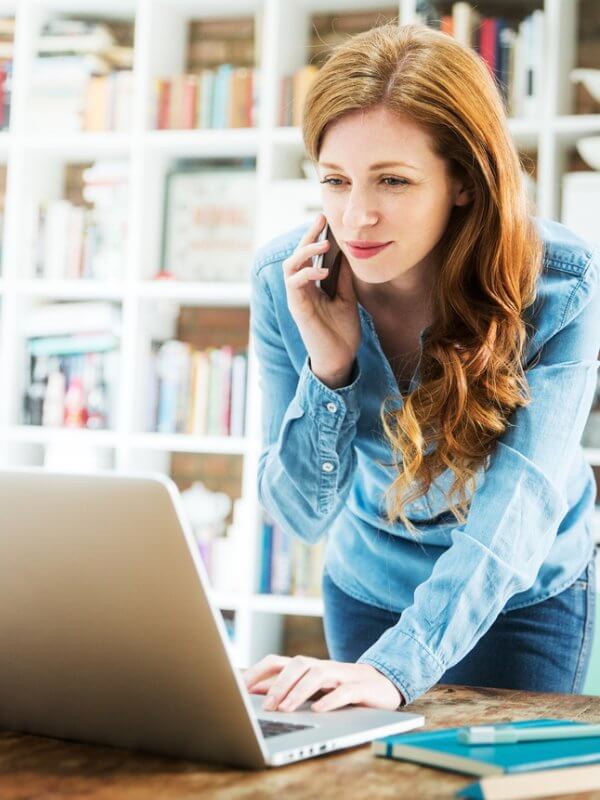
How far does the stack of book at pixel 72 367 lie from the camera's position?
3510 millimetres

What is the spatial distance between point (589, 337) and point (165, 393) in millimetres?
2188

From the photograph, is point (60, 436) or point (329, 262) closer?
point (329, 262)

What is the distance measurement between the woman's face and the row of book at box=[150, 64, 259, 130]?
2.11m

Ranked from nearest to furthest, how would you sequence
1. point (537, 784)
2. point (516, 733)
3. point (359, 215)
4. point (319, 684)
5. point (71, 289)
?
point (537, 784)
point (516, 733)
point (319, 684)
point (359, 215)
point (71, 289)

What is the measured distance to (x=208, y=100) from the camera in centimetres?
346

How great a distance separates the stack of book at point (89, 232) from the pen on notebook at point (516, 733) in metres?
2.82

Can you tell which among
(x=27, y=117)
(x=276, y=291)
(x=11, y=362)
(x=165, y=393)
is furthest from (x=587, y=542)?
(x=27, y=117)

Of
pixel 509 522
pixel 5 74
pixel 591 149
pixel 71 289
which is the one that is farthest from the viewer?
pixel 5 74

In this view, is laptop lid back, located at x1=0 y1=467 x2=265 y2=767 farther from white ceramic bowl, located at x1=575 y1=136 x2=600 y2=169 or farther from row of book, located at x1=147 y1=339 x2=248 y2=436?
white ceramic bowl, located at x1=575 y1=136 x2=600 y2=169

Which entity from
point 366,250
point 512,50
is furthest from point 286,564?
point 366,250

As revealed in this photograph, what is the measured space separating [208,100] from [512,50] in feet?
3.18

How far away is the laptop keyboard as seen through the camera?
904mm

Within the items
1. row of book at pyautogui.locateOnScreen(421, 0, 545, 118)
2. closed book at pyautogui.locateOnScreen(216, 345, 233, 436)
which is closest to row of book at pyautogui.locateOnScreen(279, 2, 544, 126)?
row of book at pyautogui.locateOnScreen(421, 0, 545, 118)

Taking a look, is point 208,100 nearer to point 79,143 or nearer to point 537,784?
point 79,143
